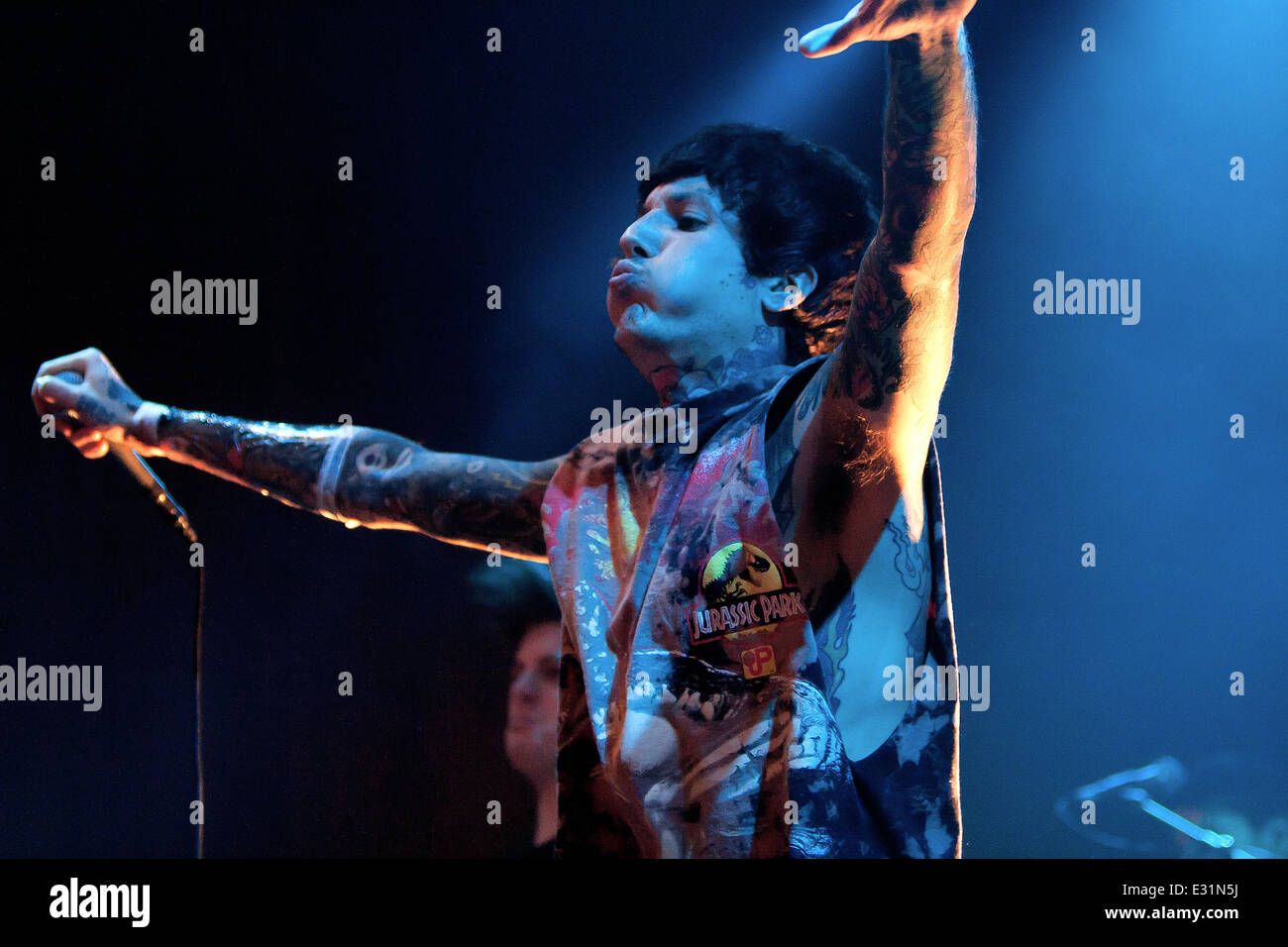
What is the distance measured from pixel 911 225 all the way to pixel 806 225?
0.50 metres

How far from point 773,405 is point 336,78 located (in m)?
1.31

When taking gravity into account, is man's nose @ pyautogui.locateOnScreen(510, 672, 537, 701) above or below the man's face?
below

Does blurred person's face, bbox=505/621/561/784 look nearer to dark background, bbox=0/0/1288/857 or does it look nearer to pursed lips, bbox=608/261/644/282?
dark background, bbox=0/0/1288/857

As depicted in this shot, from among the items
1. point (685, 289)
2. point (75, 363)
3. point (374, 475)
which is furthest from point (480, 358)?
point (75, 363)

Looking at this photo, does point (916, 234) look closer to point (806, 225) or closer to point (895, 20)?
point (895, 20)

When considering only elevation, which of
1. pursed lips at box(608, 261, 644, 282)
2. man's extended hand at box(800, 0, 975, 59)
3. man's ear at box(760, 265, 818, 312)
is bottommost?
man's ear at box(760, 265, 818, 312)

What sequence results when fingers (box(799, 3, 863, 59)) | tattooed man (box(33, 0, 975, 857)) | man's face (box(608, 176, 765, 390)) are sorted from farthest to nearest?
man's face (box(608, 176, 765, 390)) < tattooed man (box(33, 0, 975, 857)) < fingers (box(799, 3, 863, 59))

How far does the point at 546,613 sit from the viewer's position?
2504mm

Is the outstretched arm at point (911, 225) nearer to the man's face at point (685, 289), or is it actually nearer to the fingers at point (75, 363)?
the man's face at point (685, 289)

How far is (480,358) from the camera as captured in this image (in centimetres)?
254

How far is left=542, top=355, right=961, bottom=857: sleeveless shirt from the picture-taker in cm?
198

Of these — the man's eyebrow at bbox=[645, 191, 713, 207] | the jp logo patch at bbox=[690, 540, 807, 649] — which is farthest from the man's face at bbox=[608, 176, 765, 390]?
the jp logo patch at bbox=[690, 540, 807, 649]

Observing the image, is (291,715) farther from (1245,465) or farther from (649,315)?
(1245,465)

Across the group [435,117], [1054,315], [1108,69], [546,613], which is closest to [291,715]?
[546,613]
